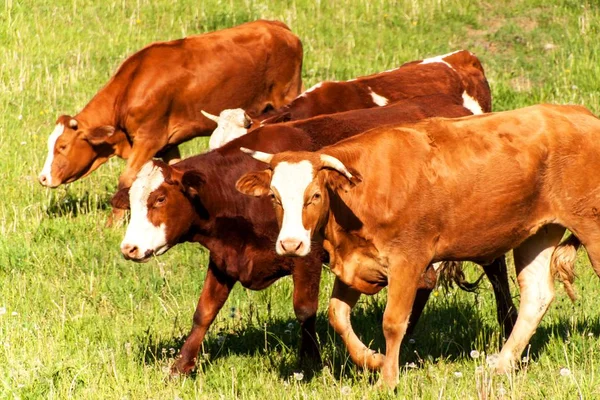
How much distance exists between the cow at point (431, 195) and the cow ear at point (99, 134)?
5.47 m

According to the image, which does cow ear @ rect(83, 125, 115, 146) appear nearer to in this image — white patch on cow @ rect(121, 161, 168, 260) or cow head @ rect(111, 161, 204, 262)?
cow head @ rect(111, 161, 204, 262)

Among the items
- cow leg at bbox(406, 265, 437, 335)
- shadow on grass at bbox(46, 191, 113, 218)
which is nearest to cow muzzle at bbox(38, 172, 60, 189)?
shadow on grass at bbox(46, 191, 113, 218)

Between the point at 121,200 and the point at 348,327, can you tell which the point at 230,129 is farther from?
the point at 348,327

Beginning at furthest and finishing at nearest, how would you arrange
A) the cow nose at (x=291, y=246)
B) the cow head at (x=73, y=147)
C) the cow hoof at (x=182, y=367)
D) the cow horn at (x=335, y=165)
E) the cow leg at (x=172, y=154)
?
the cow leg at (x=172, y=154) → the cow head at (x=73, y=147) → the cow hoof at (x=182, y=367) → the cow horn at (x=335, y=165) → the cow nose at (x=291, y=246)

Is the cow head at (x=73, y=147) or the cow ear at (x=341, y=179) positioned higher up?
the cow ear at (x=341, y=179)

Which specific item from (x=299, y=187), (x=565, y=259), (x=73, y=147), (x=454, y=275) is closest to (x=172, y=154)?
(x=73, y=147)

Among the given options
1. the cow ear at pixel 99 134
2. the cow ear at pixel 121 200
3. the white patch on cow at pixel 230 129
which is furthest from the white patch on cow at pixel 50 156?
the cow ear at pixel 121 200

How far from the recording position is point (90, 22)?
16.6m

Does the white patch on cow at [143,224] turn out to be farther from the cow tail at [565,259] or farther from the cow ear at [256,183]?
the cow tail at [565,259]

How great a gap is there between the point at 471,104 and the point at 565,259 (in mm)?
3405

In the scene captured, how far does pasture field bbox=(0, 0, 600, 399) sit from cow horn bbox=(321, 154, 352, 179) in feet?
3.93

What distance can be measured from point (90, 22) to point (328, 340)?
9.84 metres

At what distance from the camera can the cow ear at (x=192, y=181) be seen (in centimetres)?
747

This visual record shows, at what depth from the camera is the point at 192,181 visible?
749 cm
